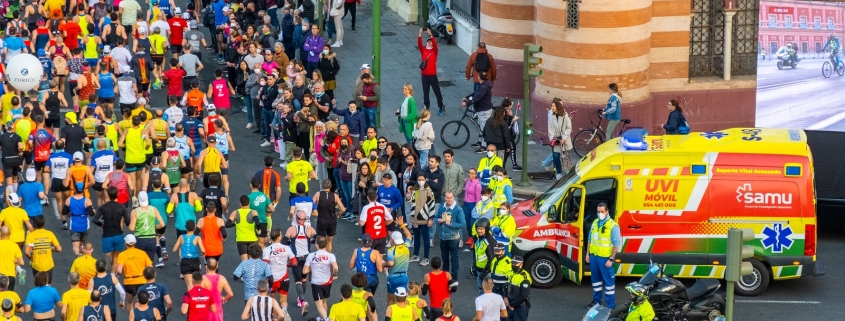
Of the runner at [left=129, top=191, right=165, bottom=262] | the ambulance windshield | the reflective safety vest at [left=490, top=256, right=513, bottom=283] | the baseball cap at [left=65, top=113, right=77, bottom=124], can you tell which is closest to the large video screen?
the ambulance windshield

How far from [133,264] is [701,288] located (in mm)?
7295

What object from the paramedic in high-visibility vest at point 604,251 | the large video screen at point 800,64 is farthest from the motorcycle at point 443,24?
the paramedic in high-visibility vest at point 604,251

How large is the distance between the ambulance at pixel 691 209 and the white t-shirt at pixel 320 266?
3.01 m

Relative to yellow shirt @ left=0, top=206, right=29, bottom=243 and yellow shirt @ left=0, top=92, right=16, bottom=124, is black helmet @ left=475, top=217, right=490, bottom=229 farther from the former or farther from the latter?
yellow shirt @ left=0, top=92, right=16, bottom=124

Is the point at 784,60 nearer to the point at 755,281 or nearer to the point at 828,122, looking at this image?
the point at 828,122

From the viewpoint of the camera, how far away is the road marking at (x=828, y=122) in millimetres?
24797

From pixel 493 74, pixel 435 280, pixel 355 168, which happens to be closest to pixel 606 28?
pixel 493 74

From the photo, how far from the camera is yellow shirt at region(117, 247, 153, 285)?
1945cm

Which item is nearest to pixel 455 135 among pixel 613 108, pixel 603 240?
pixel 613 108

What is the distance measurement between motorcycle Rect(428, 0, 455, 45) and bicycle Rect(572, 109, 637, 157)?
8.60 meters

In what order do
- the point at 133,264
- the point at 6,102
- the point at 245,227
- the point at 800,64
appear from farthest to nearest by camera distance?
the point at 6,102 → the point at 800,64 → the point at 245,227 → the point at 133,264

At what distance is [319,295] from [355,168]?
4.78 m

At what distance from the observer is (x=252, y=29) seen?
3189 centimetres

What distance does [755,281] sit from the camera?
829 inches
